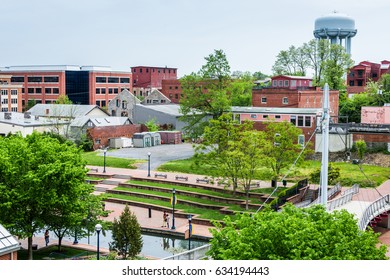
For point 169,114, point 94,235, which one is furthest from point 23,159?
point 169,114

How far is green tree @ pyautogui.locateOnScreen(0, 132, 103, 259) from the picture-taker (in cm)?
A: 2375

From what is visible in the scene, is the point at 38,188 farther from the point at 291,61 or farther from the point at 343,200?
the point at 291,61

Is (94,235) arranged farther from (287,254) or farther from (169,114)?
(169,114)

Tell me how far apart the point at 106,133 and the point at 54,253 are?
29.2 metres

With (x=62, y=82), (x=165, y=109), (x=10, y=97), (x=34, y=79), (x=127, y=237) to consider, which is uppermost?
(x=34, y=79)

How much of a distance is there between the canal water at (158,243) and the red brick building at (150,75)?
2818 inches

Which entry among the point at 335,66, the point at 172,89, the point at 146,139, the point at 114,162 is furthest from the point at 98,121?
the point at 172,89

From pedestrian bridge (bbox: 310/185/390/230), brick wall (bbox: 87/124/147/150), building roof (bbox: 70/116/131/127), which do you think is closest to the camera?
pedestrian bridge (bbox: 310/185/390/230)

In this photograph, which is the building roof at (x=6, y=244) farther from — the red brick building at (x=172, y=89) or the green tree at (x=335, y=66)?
the red brick building at (x=172, y=89)

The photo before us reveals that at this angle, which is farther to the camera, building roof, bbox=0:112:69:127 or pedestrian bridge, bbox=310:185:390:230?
building roof, bbox=0:112:69:127

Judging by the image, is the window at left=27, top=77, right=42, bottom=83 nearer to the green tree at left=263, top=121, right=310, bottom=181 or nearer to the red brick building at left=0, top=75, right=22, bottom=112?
the red brick building at left=0, top=75, right=22, bottom=112

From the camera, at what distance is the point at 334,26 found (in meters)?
75.1

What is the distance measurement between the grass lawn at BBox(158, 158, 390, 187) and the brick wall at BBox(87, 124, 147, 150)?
11.4 metres

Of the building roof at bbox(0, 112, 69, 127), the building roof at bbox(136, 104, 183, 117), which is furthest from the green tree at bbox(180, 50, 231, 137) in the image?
the building roof at bbox(0, 112, 69, 127)
